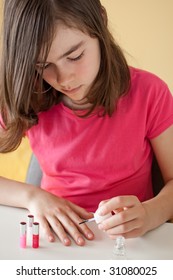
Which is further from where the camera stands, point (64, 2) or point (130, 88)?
point (130, 88)

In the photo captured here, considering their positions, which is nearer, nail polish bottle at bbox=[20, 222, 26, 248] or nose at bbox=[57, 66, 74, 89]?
nail polish bottle at bbox=[20, 222, 26, 248]

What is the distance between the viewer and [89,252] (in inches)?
32.3

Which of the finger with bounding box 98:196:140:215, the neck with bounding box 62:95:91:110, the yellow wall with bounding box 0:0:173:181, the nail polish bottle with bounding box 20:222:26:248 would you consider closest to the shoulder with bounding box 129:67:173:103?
the neck with bounding box 62:95:91:110

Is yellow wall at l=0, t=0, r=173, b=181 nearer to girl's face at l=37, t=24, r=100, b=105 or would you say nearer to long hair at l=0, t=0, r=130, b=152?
long hair at l=0, t=0, r=130, b=152

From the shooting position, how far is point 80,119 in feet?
3.66

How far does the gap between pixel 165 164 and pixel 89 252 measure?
36 cm

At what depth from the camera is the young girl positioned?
89 centimetres

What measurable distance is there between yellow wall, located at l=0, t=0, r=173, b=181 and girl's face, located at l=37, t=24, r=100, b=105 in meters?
0.84

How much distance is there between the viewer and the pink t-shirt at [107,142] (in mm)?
1093

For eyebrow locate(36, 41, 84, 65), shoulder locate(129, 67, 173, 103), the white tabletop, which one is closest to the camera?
the white tabletop

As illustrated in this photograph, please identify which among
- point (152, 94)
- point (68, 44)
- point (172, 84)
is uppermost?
point (68, 44)
